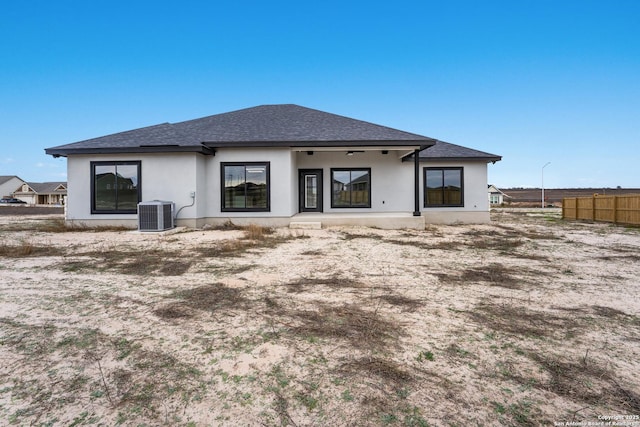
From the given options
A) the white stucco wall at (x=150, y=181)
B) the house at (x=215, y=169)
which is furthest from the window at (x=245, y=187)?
the white stucco wall at (x=150, y=181)

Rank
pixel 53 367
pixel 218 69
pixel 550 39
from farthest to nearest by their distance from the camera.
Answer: pixel 218 69 < pixel 550 39 < pixel 53 367

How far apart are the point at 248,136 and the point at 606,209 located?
1822cm

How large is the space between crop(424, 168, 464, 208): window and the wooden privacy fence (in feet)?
24.9

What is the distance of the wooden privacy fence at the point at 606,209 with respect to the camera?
13312mm

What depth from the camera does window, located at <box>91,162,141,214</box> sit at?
439 inches

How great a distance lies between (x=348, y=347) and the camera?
242cm

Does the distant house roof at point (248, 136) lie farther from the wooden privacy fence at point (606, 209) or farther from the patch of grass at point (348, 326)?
the wooden privacy fence at point (606, 209)

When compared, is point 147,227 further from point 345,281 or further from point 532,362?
point 532,362

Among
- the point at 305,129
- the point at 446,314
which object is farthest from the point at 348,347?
the point at 305,129

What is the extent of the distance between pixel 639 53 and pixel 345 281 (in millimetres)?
25305

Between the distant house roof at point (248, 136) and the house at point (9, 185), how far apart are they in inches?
2870

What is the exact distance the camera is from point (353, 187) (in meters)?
13.8

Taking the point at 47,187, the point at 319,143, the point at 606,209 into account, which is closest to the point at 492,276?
the point at 319,143

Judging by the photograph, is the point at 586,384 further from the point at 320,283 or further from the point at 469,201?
the point at 469,201
